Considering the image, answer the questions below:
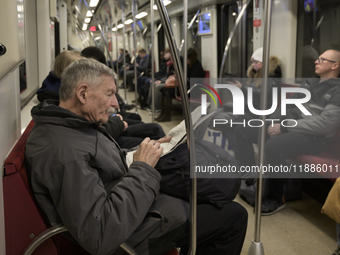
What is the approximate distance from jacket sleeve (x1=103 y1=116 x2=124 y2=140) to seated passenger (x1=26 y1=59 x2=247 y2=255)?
104 centimetres

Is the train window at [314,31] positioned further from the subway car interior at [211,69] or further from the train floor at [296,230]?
the train floor at [296,230]

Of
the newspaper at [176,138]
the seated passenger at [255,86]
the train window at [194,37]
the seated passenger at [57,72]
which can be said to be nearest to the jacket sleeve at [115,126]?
the seated passenger at [57,72]

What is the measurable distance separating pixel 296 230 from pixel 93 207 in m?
1.92

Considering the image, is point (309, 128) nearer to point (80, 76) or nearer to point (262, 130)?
point (262, 130)

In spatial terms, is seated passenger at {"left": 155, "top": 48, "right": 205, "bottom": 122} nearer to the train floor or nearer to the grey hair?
the train floor

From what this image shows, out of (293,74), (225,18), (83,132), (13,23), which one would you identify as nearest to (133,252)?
(83,132)

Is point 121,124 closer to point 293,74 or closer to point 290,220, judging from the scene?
point 290,220

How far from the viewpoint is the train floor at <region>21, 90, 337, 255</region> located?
233cm

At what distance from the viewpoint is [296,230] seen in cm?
258

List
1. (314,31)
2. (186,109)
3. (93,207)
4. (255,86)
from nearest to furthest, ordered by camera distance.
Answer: (93,207), (186,109), (314,31), (255,86)

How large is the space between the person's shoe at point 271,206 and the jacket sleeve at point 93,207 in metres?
1.82

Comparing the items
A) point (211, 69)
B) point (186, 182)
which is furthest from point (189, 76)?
point (186, 182)

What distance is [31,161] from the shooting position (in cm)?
130

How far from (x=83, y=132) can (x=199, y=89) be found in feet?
17.9
